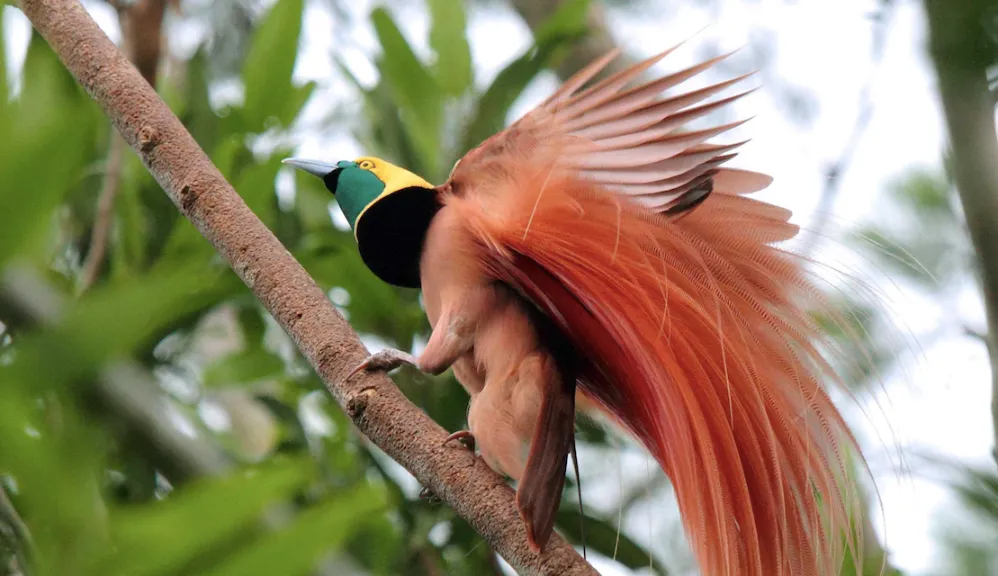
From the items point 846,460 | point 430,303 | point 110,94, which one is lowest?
point 846,460

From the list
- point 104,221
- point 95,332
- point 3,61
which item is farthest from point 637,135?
point 104,221

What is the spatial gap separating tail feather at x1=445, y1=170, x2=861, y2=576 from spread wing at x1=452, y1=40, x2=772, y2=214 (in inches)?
1.0

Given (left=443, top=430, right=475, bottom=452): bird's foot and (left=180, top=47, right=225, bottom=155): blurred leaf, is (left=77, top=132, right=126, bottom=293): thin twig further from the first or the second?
(left=443, top=430, right=475, bottom=452): bird's foot

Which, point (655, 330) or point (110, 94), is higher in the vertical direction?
point (110, 94)

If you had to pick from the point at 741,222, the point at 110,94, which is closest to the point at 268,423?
the point at 110,94

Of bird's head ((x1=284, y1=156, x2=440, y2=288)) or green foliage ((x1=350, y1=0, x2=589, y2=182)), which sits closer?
bird's head ((x1=284, y1=156, x2=440, y2=288))

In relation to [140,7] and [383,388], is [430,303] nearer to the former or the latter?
[383,388]

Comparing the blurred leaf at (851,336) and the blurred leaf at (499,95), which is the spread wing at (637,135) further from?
the blurred leaf at (499,95)

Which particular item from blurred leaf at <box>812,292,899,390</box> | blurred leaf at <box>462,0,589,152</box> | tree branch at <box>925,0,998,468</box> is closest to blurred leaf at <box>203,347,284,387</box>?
blurred leaf at <box>462,0,589,152</box>

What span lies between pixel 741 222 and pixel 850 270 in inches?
4.8

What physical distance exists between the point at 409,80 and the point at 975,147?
1049mm

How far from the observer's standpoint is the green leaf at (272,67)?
187cm

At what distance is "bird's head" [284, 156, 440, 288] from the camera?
48.3 inches

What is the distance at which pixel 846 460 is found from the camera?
43.0 inches
